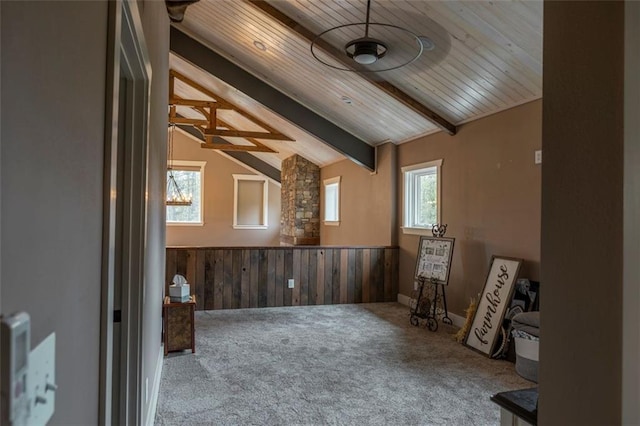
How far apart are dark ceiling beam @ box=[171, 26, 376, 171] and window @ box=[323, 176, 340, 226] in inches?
66.3

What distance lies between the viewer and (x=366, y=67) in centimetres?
470

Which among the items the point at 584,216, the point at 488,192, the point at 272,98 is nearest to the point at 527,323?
the point at 488,192

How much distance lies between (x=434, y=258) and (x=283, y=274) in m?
2.06

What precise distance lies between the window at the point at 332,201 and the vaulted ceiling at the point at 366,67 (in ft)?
6.05

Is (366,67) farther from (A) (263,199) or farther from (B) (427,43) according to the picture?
(A) (263,199)

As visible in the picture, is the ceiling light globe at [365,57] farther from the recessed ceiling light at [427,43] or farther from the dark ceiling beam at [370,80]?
the dark ceiling beam at [370,80]

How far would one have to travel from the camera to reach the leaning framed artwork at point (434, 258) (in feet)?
16.8

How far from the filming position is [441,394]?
315 cm

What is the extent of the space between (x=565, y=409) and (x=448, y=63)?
3803 millimetres

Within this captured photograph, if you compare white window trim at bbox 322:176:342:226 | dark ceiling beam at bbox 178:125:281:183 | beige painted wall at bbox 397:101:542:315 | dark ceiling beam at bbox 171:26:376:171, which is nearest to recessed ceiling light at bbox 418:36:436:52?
beige painted wall at bbox 397:101:542:315

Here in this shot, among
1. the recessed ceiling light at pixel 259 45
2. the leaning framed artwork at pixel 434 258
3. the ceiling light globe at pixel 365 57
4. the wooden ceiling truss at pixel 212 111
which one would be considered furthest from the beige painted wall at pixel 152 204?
the wooden ceiling truss at pixel 212 111

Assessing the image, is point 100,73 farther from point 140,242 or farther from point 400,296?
point 400,296

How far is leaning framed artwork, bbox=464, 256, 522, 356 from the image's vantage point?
4.09m

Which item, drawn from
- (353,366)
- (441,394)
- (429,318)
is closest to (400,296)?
(429,318)
